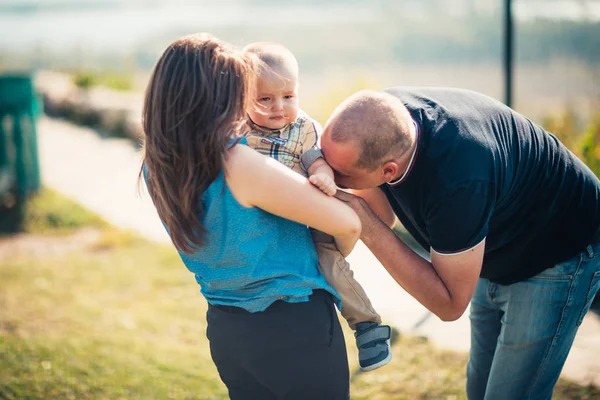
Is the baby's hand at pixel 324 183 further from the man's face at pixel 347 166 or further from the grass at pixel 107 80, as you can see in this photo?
the grass at pixel 107 80

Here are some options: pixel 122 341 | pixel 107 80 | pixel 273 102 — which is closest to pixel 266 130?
pixel 273 102

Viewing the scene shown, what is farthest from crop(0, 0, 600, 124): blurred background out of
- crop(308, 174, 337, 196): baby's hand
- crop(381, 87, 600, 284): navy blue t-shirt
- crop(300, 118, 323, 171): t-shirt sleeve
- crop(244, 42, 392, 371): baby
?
crop(381, 87, 600, 284): navy blue t-shirt

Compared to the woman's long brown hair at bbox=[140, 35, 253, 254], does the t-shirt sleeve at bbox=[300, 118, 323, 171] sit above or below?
below

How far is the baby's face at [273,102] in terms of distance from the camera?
2.64 meters

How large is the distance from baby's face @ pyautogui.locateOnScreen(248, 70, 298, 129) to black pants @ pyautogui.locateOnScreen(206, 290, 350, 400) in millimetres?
728

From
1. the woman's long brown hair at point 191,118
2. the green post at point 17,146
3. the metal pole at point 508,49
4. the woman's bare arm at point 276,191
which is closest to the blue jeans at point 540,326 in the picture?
the woman's bare arm at point 276,191

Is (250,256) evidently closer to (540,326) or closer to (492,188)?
(492,188)

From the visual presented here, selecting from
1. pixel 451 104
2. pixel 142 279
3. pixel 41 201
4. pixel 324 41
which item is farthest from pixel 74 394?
pixel 324 41

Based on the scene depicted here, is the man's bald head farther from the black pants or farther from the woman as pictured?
the black pants

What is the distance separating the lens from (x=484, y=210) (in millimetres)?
2320

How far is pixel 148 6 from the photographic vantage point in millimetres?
22094

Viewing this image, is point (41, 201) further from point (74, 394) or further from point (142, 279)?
point (74, 394)

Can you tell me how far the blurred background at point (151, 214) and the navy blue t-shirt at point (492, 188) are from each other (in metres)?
0.82

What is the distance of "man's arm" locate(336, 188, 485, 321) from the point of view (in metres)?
2.46
